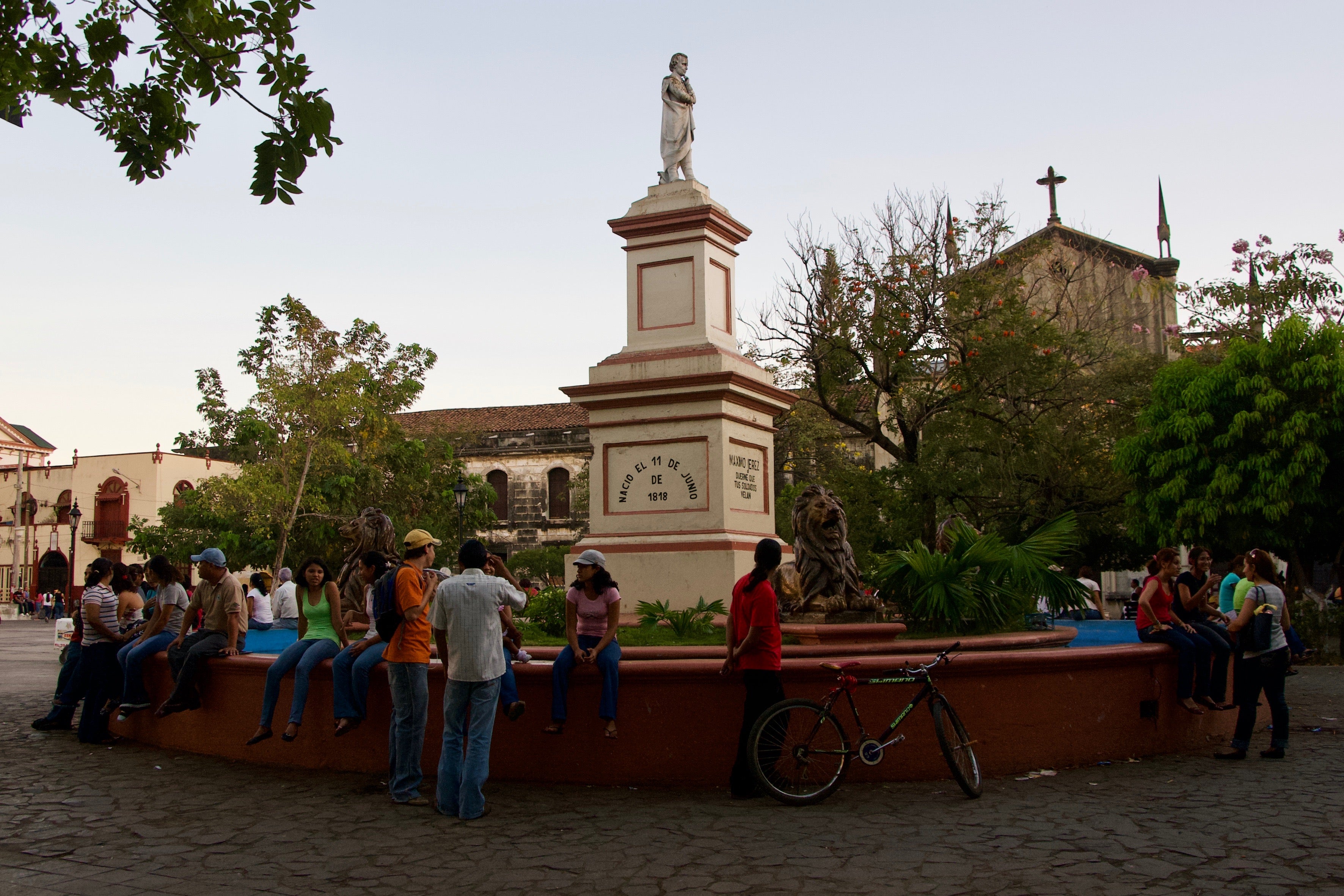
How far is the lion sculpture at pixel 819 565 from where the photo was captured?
954cm

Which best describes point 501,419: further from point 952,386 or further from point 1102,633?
point 1102,633

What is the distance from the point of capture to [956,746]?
6.75 meters

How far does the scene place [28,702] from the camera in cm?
1316

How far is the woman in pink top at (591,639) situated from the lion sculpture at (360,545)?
2.20 m

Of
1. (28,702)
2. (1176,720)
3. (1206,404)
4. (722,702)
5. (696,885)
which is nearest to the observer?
(696,885)

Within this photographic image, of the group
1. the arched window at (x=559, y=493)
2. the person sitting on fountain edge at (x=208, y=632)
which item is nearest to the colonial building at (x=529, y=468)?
the arched window at (x=559, y=493)

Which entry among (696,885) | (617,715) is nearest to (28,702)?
(617,715)

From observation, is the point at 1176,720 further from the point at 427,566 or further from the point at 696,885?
the point at 427,566

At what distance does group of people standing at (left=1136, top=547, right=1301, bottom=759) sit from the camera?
823 cm

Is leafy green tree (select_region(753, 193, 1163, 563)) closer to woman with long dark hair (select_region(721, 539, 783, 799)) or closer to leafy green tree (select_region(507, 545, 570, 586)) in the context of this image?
woman with long dark hair (select_region(721, 539, 783, 799))

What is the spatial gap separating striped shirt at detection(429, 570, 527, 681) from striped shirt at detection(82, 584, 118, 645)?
4814 mm

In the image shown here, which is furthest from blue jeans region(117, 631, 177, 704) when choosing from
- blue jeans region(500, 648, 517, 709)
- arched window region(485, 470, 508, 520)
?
arched window region(485, 470, 508, 520)

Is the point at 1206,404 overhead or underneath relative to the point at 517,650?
overhead

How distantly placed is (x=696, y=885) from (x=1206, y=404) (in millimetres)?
18906
